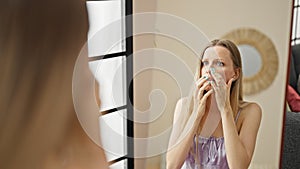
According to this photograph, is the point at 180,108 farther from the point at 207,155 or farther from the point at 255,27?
the point at 255,27

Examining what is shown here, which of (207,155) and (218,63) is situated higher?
(218,63)

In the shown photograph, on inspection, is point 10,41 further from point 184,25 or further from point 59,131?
point 184,25

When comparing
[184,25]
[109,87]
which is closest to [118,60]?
[109,87]

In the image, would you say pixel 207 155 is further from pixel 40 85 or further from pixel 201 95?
pixel 40 85

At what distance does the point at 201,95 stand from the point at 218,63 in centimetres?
8

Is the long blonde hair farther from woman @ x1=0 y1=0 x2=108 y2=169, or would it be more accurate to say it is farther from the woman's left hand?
woman @ x1=0 y1=0 x2=108 y2=169

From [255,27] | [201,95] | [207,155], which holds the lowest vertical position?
[207,155]

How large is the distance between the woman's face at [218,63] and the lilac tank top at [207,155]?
91 mm

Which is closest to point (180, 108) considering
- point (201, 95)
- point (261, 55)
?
point (201, 95)

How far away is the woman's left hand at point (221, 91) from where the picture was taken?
718 mm

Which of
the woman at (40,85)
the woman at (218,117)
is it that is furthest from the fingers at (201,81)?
the woman at (40,85)

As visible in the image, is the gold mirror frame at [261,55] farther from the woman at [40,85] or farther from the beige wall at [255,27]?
the woman at [40,85]

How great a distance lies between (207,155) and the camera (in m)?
0.75

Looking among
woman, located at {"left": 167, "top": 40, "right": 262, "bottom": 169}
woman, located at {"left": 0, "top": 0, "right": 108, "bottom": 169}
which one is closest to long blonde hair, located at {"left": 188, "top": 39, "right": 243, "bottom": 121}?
woman, located at {"left": 167, "top": 40, "right": 262, "bottom": 169}
